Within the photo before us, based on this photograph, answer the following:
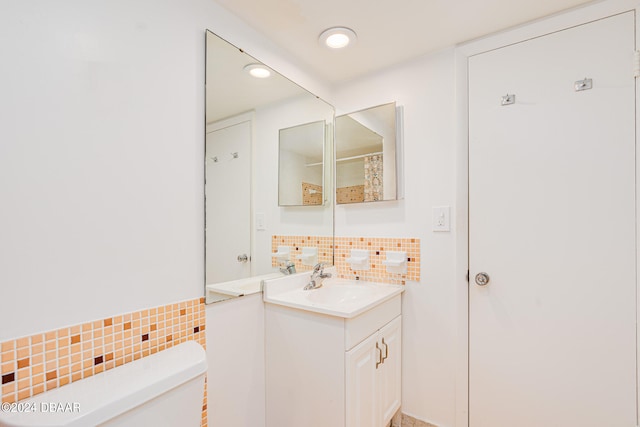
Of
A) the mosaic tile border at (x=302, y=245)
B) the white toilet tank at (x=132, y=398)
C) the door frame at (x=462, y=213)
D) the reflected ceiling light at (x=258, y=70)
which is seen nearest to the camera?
the white toilet tank at (x=132, y=398)

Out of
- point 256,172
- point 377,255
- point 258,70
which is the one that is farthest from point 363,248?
point 258,70

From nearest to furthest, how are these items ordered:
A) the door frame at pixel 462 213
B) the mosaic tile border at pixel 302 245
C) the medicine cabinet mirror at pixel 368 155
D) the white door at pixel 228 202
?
the white door at pixel 228 202 < the door frame at pixel 462 213 < the mosaic tile border at pixel 302 245 < the medicine cabinet mirror at pixel 368 155

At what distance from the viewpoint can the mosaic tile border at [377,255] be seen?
1.79 meters

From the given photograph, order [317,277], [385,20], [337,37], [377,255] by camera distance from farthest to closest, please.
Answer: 1. [377,255]
2. [317,277]
3. [337,37]
4. [385,20]

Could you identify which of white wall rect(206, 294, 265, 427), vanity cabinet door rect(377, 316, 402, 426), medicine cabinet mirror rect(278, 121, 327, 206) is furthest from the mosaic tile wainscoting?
vanity cabinet door rect(377, 316, 402, 426)

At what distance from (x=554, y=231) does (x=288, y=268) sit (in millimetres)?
1393

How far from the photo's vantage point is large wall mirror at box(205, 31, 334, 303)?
4.30 ft

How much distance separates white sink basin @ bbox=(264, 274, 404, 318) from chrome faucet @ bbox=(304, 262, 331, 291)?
0.02 meters

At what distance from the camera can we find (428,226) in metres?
1.74

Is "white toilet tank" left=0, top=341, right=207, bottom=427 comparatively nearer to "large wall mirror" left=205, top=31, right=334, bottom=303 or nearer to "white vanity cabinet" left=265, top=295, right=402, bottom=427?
"large wall mirror" left=205, top=31, right=334, bottom=303

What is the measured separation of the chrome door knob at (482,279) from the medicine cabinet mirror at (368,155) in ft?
2.06

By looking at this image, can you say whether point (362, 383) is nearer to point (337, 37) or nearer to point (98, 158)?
point (98, 158)

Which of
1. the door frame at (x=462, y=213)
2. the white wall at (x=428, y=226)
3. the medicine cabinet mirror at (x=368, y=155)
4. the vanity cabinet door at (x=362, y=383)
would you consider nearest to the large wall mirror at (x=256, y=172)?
the medicine cabinet mirror at (x=368, y=155)

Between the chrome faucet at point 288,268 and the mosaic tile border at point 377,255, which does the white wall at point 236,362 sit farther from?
the mosaic tile border at point 377,255
